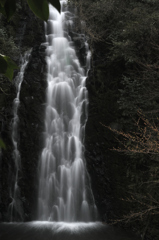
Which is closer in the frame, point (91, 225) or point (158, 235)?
point (158, 235)

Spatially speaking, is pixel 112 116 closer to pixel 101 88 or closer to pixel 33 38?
pixel 101 88

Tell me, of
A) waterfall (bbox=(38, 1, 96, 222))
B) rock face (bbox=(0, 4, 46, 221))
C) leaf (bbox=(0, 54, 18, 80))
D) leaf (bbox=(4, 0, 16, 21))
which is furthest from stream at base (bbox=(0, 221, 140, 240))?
leaf (bbox=(4, 0, 16, 21))

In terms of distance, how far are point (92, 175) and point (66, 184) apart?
45.4 inches

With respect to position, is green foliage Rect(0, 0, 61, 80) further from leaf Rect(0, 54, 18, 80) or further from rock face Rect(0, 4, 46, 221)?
rock face Rect(0, 4, 46, 221)

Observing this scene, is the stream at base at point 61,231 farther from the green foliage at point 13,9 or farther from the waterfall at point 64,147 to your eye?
the green foliage at point 13,9

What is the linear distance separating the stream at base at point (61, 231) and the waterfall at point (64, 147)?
22.3 inches

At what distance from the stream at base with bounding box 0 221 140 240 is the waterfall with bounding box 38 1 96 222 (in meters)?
0.57

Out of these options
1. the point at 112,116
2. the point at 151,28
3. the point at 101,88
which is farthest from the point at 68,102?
the point at 151,28

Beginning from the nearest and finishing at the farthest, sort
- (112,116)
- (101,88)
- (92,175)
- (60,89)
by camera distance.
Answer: (92,175) < (112,116) < (101,88) < (60,89)

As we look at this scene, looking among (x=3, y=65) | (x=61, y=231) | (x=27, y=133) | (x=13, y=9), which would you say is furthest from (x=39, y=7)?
(x=27, y=133)

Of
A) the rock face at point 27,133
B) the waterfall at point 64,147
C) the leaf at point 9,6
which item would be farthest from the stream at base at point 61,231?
the leaf at point 9,6

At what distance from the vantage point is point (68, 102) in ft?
36.1

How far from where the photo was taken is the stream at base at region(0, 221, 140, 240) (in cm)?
670

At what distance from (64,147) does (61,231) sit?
3.62 m
